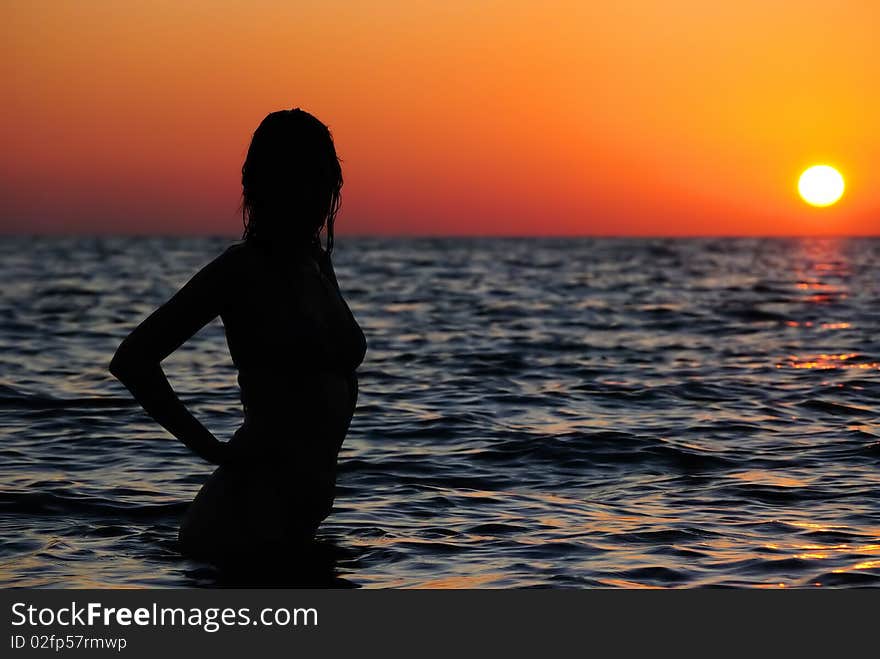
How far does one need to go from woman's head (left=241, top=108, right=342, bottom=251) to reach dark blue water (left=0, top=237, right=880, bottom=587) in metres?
1.67

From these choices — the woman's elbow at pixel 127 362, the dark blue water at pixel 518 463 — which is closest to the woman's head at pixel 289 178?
the woman's elbow at pixel 127 362

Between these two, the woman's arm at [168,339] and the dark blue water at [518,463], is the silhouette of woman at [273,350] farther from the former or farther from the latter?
the dark blue water at [518,463]

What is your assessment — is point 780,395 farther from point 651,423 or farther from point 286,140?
point 286,140

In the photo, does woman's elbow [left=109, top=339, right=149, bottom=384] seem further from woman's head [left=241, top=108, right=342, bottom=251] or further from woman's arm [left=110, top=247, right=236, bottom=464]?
woman's head [left=241, top=108, right=342, bottom=251]

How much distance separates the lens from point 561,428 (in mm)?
11117

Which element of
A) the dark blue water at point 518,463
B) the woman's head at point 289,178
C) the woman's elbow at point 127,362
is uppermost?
the woman's head at point 289,178

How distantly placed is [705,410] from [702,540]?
563 centimetres

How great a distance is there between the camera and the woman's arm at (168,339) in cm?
486

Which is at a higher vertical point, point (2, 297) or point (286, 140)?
point (286, 140)

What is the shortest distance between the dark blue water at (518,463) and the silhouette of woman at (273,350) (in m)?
0.46

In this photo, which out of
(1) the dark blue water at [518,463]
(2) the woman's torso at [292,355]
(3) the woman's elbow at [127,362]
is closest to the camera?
(3) the woman's elbow at [127,362]

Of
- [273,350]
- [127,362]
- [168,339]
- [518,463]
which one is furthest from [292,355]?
[518,463]

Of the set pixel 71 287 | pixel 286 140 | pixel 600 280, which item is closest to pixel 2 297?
pixel 71 287

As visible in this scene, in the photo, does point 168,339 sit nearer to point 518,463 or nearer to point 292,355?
point 292,355
